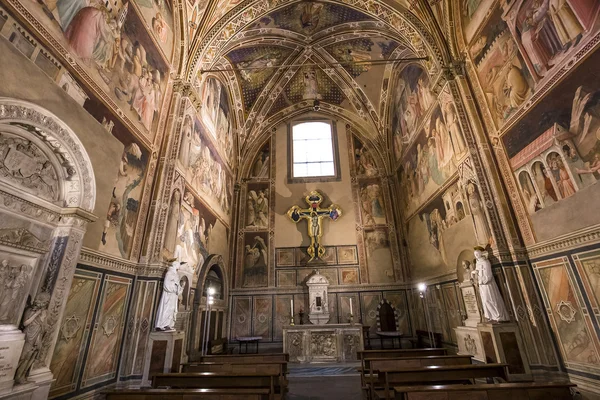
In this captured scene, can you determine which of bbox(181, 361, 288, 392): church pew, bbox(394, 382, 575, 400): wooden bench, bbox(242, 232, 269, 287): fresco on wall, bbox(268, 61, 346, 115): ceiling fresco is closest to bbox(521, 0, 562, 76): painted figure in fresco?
bbox(394, 382, 575, 400): wooden bench

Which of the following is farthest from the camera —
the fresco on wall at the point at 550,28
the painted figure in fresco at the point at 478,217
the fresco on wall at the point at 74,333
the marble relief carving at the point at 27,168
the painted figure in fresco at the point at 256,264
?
the painted figure in fresco at the point at 256,264

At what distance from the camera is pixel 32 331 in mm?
4344

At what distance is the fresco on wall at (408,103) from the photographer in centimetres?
1097

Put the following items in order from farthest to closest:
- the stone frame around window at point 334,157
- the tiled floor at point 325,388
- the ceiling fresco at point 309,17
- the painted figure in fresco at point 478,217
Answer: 1. the stone frame around window at point 334,157
2. the ceiling fresco at point 309,17
3. the painted figure in fresco at point 478,217
4. the tiled floor at point 325,388

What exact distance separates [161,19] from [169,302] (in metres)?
7.73

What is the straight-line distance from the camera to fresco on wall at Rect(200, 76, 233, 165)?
11.1 m

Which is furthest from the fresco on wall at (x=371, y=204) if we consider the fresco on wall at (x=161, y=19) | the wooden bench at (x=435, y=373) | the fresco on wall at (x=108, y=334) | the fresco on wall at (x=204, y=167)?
the fresco on wall at (x=108, y=334)

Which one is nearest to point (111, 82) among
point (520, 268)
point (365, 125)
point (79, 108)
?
point (79, 108)

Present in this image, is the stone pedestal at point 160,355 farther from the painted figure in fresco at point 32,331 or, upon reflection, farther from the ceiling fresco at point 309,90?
the ceiling fresco at point 309,90

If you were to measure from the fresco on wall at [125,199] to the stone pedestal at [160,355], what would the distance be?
202 centimetres

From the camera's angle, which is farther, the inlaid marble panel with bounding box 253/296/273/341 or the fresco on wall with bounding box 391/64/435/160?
the inlaid marble panel with bounding box 253/296/273/341

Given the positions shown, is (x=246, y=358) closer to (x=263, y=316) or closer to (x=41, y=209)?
(x=41, y=209)

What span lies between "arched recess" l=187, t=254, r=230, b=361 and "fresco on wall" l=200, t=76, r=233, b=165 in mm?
4798

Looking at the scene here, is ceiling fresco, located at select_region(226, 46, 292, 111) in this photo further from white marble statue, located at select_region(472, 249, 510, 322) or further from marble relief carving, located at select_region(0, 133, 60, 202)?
white marble statue, located at select_region(472, 249, 510, 322)
